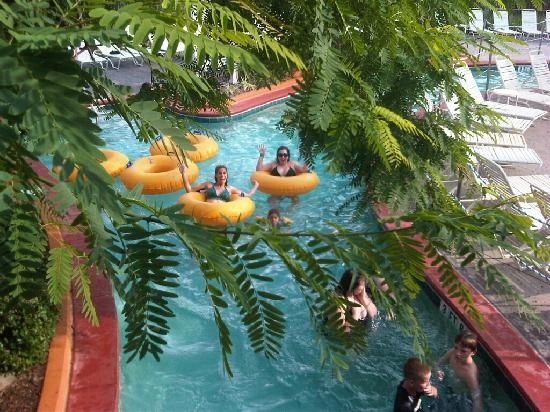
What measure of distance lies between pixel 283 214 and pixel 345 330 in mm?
8201

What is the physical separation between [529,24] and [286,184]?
15173mm

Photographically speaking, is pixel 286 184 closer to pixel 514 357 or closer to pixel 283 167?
pixel 283 167

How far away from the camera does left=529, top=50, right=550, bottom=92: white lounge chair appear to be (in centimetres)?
1519

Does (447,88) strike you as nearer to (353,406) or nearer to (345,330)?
(345,330)

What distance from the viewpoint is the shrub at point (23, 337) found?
4629 millimetres

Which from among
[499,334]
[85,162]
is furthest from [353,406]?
[85,162]

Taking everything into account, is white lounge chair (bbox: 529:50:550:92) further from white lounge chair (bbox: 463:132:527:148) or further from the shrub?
the shrub

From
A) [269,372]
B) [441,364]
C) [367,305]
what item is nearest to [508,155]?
[367,305]

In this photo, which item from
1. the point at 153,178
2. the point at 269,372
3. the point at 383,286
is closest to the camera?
the point at 383,286

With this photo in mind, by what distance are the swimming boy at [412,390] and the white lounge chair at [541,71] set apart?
12.3 meters

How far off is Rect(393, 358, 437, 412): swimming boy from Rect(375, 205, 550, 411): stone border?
0.62 meters

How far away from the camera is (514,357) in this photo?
523 cm

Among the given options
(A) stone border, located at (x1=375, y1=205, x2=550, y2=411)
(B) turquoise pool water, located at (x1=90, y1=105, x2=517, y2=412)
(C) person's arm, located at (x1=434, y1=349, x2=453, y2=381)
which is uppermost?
(A) stone border, located at (x1=375, y1=205, x2=550, y2=411)

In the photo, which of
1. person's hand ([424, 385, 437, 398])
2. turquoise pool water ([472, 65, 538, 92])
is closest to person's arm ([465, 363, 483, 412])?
person's hand ([424, 385, 437, 398])
